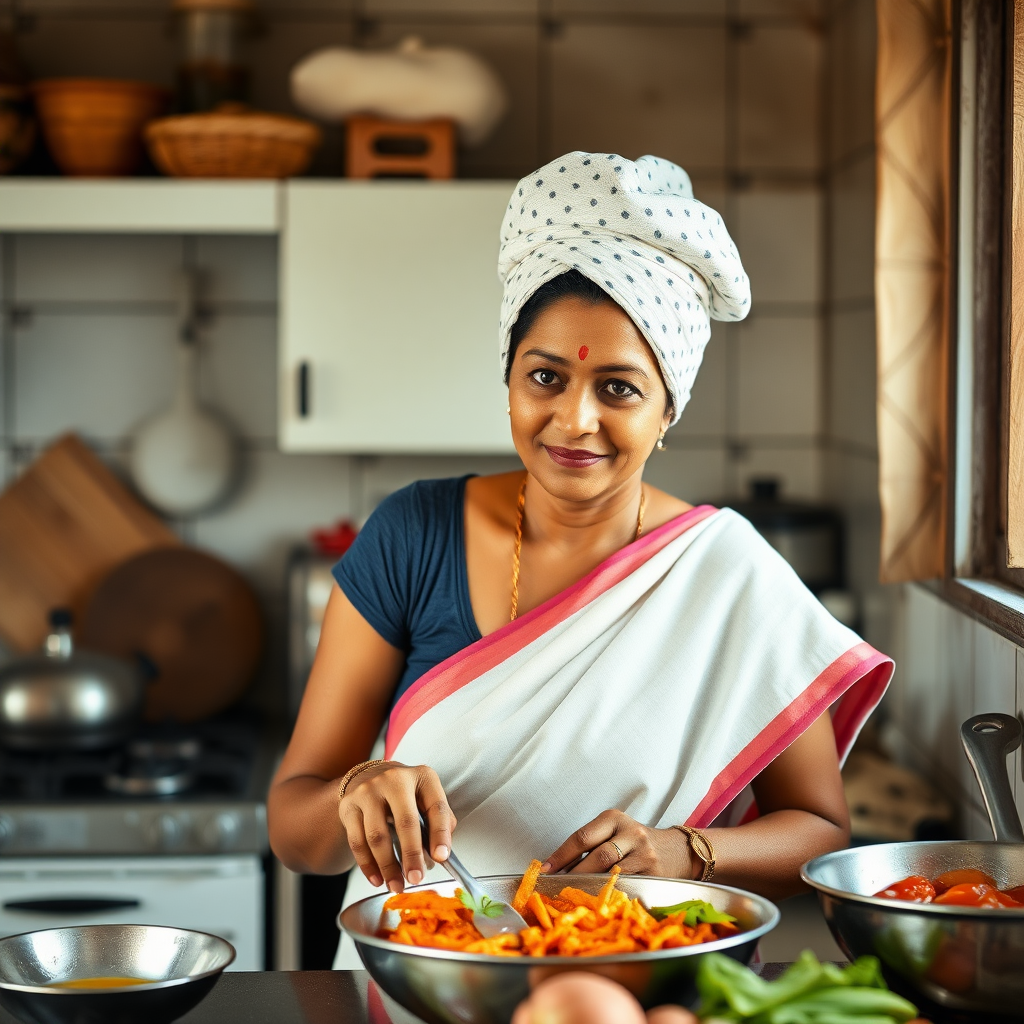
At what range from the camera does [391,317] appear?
96.3 inches

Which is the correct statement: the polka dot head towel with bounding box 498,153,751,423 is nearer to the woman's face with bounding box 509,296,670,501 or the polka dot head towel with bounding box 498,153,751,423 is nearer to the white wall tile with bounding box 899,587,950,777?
the woman's face with bounding box 509,296,670,501

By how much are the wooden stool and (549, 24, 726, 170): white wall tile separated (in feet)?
1.06

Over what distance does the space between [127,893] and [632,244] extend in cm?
148

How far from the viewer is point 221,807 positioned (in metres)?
2.18

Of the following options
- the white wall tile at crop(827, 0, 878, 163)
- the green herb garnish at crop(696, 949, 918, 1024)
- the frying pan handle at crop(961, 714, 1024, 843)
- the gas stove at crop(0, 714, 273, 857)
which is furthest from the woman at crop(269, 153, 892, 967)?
the white wall tile at crop(827, 0, 878, 163)

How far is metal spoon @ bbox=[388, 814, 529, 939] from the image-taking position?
925 millimetres

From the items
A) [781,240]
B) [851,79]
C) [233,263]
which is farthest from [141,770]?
[851,79]

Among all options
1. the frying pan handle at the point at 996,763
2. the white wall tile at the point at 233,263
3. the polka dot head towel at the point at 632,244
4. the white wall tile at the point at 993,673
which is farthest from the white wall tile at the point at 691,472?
the frying pan handle at the point at 996,763

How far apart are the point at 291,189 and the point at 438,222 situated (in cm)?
27

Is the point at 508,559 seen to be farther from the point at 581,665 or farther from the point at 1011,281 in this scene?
the point at 1011,281

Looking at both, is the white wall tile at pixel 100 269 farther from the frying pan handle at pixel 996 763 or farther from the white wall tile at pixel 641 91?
the frying pan handle at pixel 996 763

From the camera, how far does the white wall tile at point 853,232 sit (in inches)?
91.4

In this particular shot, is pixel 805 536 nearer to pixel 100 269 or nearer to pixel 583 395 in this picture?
pixel 583 395

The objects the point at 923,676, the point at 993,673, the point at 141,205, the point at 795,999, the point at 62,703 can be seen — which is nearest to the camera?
the point at 795,999
